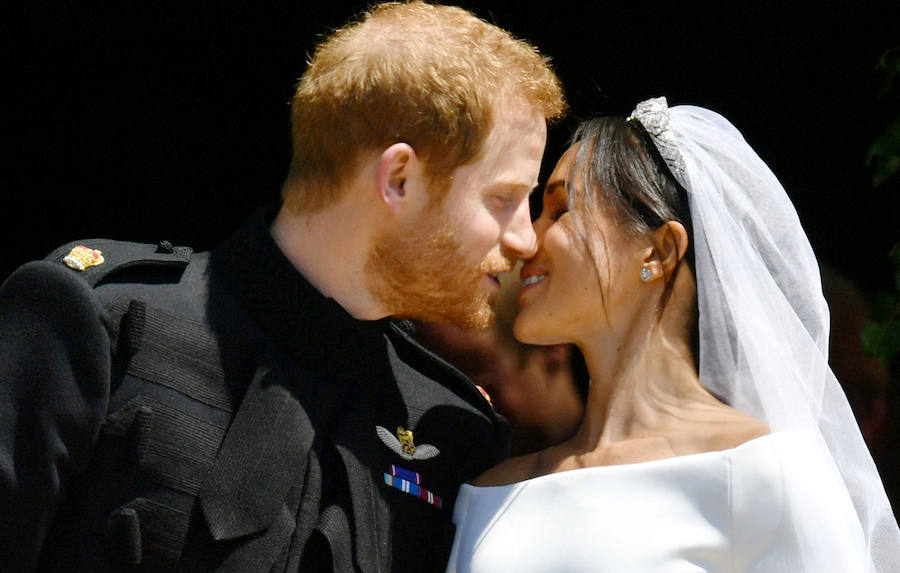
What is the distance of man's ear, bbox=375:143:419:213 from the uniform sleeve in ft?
1.96

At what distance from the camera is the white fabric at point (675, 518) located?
215cm

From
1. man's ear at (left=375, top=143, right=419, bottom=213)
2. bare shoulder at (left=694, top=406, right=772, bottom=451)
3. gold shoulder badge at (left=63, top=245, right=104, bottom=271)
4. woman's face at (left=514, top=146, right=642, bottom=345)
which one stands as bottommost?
bare shoulder at (left=694, top=406, right=772, bottom=451)

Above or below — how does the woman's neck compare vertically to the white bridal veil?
below

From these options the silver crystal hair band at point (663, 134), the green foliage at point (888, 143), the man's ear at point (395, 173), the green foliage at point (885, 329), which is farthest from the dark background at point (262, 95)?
the man's ear at point (395, 173)

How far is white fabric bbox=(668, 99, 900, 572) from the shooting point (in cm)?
240

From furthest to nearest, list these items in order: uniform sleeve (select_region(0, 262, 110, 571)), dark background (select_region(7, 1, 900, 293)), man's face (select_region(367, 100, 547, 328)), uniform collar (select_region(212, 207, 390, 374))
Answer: dark background (select_region(7, 1, 900, 293))
man's face (select_region(367, 100, 547, 328))
uniform collar (select_region(212, 207, 390, 374))
uniform sleeve (select_region(0, 262, 110, 571))

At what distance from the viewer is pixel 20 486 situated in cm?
196

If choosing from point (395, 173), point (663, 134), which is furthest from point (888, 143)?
point (395, 173)

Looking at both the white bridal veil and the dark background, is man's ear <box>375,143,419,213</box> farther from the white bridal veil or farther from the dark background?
the dark background

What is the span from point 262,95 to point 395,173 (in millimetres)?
1593

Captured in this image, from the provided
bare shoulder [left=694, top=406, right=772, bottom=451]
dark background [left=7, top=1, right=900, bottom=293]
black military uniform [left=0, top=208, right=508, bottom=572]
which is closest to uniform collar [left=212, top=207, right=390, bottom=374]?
black military uniform [left=0, top=208, right=508, bottom=572]

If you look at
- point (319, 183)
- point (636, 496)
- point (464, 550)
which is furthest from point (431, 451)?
point (319, 183)

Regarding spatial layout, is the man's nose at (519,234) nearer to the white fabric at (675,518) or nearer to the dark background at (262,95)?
the white fabric at (675,518)

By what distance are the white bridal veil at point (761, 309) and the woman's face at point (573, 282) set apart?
17cm
